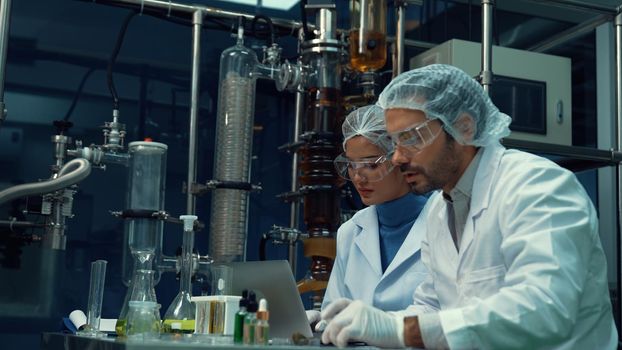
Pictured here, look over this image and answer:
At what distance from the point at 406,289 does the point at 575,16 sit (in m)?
1.97

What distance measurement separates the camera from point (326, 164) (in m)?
2.80

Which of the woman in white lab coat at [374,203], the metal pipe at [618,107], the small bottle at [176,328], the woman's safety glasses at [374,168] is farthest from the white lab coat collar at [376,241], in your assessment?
the metal pipe at [618,107]

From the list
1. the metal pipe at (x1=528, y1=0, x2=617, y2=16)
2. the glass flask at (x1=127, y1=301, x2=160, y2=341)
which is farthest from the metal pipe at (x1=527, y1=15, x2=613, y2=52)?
the glass flask at (x1=127, y1=301, x2=160, y2=341)

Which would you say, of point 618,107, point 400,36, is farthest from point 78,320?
point 618,107

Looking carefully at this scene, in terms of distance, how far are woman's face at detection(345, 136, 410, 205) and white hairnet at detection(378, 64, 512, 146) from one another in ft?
1.88

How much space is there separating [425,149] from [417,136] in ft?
0.10

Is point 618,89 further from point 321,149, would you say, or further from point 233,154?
point 233,154

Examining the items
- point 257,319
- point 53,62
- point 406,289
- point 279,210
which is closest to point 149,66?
point 53,62

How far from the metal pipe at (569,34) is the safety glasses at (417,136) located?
166 centimetres

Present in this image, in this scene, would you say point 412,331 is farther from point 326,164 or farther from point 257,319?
point 326,164

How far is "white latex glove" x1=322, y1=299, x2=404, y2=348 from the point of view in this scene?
1.43 meters

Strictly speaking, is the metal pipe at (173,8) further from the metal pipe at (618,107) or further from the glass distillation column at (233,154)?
the metal pipe at (618,107)

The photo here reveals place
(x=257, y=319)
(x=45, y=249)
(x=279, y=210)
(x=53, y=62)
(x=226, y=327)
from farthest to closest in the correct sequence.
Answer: (x=279, y=210), (x=53, y=62), (x=45, y=249), (x=226, y=327), (x=257, y=319)

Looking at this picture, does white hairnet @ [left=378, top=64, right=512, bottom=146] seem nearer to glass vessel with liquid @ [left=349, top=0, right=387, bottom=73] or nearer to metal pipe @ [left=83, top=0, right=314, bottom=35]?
glass vessel with liquid @ [left=349, top=0, right=387, bottom=73]
